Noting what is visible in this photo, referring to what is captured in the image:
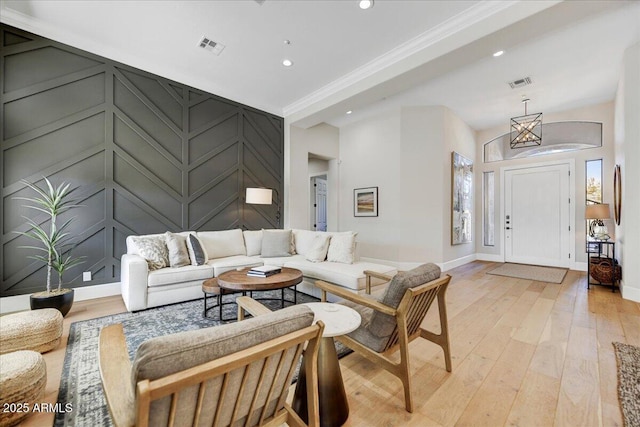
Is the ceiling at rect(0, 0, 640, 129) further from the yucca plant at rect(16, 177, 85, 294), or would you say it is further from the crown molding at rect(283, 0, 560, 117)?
the yucca plant at rect(16, 177, 85, 294)

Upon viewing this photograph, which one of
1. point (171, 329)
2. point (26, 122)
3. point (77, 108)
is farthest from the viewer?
point (77, 108)

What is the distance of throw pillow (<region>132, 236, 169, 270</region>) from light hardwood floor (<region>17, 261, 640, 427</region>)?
602 mm

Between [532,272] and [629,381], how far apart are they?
3.91m

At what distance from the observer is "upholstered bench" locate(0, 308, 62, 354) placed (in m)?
1.96

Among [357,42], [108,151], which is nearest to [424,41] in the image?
[357,42]

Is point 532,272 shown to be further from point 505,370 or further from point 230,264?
point 230,264

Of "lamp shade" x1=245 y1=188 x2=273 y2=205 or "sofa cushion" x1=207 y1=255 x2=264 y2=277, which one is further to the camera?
"lamp shade" x1=245 y1=188 x2=273 y2=205

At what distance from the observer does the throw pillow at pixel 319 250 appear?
3.73m

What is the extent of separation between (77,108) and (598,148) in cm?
862

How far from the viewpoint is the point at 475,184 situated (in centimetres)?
660

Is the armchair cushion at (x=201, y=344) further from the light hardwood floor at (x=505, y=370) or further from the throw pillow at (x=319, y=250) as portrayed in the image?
the throw pillow at (x=319, y=250)


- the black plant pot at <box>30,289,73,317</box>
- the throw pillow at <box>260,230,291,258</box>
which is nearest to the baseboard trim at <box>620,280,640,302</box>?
the throw pillow at <box>260,230,291,258</box>

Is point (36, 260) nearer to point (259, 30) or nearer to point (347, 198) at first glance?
point (259, 30)

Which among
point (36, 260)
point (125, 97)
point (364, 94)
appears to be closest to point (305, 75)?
point (364, 94)
